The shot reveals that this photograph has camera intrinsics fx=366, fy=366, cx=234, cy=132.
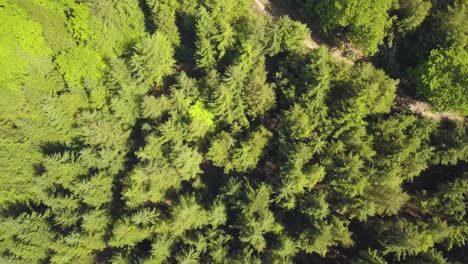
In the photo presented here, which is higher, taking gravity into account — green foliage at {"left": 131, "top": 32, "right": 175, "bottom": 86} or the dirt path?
the dirt path

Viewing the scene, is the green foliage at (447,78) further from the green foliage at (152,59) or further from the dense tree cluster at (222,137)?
the green foliage at (152,59)

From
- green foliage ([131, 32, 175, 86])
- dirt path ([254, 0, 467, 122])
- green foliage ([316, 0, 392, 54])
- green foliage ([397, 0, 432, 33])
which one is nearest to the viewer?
green foliage ([397, 0, 432, 33])

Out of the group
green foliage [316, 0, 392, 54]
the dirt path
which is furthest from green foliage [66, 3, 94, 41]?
green foliage [316, 0, 392, 54]

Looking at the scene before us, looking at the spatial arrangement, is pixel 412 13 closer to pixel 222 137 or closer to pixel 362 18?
pixel 362 18

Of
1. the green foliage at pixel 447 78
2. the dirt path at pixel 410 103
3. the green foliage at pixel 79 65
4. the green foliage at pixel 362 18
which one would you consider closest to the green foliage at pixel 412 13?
the green foliage at pixel 362 18

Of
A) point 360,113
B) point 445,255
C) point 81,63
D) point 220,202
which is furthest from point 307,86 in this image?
point 81,63

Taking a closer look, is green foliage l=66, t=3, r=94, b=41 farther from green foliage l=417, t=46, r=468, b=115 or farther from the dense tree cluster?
green foliage l=417, t=46, r=468, b=115

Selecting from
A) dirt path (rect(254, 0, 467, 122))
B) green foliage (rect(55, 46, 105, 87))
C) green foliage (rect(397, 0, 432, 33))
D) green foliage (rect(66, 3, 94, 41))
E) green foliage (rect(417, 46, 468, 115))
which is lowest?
green foliage (rect(55, 46, 105, 87))

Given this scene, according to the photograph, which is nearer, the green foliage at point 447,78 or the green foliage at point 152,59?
the green foliage at point 447,78

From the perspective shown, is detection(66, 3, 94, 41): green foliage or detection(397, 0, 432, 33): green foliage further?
detection(66, 3, 94, 41): green foliage

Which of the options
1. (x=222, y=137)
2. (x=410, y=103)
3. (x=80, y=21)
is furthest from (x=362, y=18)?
(x=80, y=21)
